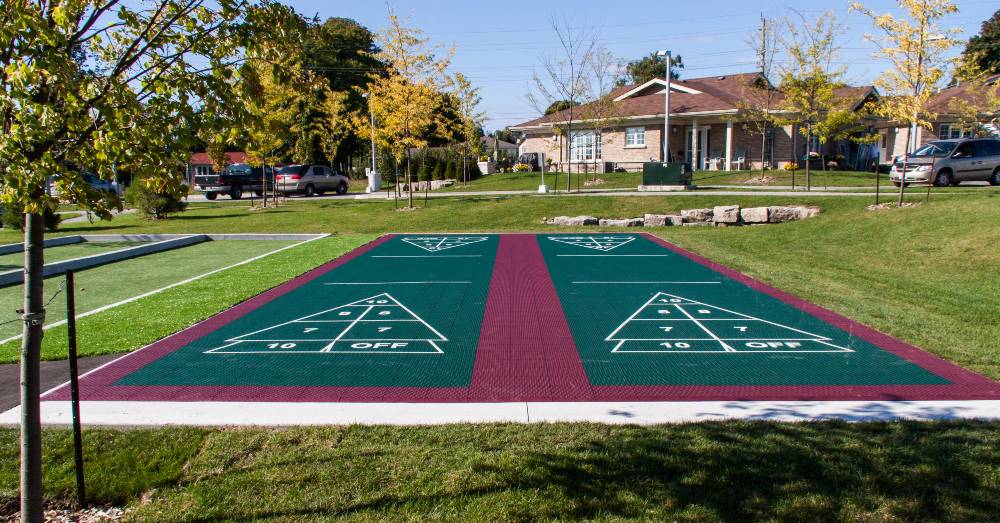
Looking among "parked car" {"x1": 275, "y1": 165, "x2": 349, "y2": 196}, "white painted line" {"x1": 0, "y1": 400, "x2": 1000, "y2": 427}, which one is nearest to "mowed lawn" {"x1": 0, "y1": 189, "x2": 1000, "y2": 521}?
"white painted line" {"x1": 0, "y1": 400, "x2": 1000, "y2": 427}

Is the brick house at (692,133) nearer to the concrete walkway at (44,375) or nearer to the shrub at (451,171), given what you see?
the shrub at (451,171)

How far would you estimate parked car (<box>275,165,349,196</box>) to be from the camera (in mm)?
38406

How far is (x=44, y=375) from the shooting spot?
723 cm

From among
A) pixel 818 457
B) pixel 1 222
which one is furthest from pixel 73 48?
pixel 1 222

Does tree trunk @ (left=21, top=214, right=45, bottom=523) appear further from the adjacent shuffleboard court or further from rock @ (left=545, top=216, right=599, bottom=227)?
rock @ (left=545, top=216, right=599, bottom=227)

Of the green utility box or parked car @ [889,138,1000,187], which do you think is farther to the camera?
the green utility box

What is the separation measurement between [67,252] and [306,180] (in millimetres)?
20853

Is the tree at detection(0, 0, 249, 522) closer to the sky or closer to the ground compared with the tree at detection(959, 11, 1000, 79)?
closer to the ground

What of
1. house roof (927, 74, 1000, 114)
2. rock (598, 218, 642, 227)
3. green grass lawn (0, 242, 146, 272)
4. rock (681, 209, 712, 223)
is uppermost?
house roof (927, 74, 1000, 114)

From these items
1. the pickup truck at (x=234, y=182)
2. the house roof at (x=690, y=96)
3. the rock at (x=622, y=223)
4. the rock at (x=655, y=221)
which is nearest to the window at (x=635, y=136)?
the house roof at (x=690, y=96)

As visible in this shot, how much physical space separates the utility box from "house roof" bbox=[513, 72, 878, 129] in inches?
422

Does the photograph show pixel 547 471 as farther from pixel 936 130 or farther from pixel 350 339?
pixel 936 130

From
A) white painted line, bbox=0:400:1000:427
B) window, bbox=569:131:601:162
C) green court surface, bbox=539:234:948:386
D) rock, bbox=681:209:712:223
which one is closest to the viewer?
white painted line, bbox=0:400:1000:427

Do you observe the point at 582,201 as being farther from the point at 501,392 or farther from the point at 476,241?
the point at 501,392
